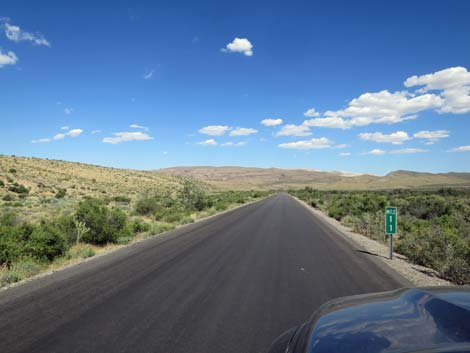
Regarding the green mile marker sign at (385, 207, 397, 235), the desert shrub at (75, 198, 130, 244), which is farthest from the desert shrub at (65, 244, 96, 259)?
the green mile marker sign at (385, 207, 397, 235)

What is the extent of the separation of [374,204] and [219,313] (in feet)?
91.4

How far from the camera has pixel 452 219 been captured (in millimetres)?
19375

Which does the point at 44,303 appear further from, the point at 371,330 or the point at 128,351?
the point at 371,330

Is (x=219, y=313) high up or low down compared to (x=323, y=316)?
down

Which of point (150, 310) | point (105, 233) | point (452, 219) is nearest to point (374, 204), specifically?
point (452, 219)

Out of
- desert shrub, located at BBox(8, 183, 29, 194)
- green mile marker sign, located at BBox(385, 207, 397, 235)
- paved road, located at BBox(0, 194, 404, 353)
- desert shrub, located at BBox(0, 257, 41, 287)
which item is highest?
green mile marker sign, located at BBox(385, 207, 397, 235)

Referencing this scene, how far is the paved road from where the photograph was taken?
4.63 meters

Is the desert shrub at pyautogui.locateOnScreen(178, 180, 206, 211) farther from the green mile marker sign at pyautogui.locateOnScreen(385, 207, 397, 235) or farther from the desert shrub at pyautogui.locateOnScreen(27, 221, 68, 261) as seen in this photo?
the green mile marker sign at pyautogui.locateOnScreen(385, 207, 397, 235)

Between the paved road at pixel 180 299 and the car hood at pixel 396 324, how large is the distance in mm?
1829

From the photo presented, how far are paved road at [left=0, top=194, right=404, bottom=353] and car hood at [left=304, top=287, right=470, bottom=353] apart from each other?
183 centimetres

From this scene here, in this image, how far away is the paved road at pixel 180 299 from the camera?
182 inches

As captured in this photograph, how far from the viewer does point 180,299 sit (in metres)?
6.34

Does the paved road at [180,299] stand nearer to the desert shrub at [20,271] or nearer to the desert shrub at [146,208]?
the desert shrub at [20,271]

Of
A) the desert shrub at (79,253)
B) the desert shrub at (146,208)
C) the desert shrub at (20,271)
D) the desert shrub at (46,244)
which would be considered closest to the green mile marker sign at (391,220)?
the desert shrub at (79,253)
